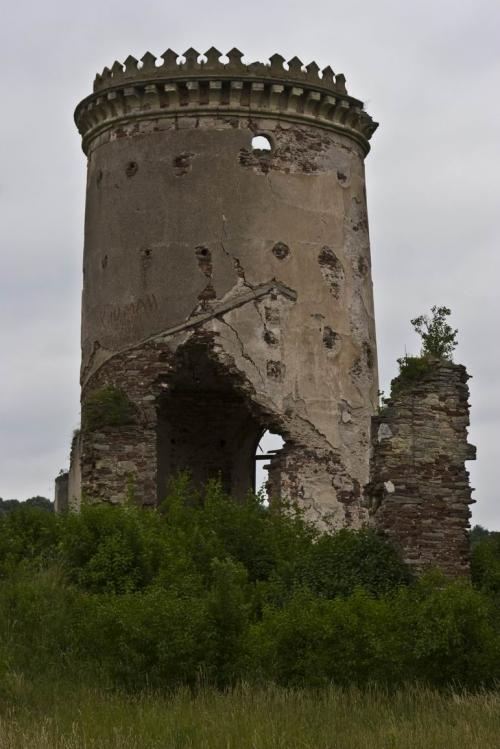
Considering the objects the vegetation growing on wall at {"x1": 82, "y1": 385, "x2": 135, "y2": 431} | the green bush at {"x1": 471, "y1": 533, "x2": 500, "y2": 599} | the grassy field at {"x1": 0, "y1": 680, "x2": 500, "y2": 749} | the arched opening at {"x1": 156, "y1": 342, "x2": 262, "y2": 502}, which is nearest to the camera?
the grassy field at {"x1": 0, "y1": 680, "x2": 500, "y2": 749}

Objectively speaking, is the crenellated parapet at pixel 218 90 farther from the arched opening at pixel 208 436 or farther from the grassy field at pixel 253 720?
the grassy field at pixel 253 720

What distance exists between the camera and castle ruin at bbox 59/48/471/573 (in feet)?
64.7

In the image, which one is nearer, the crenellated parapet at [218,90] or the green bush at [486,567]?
the green bush at [486,567]

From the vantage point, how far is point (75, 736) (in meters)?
10.0

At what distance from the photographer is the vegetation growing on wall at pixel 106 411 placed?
1936 centimetres

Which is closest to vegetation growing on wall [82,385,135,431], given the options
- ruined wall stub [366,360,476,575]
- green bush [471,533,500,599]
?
green bush [471,533,500,599]

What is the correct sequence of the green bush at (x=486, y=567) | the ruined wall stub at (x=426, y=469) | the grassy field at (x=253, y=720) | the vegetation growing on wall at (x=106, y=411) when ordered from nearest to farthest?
the grassy field at (x=253, y=720) < the ruined wall stub at (x=426, y=469) < the green bush at (x=486, y=567) < the vegetation growing on wall at (x=106, y=411)

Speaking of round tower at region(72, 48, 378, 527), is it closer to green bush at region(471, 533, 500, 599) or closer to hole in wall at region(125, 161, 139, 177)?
hole in wall at region(125, 161, 139, 177)

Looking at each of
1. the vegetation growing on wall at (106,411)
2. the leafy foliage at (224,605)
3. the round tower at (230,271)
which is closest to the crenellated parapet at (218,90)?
the round tower at (230,271)

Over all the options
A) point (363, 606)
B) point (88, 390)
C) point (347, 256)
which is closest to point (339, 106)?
point (347, 256)

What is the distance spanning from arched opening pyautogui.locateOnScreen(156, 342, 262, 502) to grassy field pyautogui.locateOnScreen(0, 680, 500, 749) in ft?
32.9

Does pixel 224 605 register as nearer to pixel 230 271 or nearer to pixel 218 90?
pixel 230 271

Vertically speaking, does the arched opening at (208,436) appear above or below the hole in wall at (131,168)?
below

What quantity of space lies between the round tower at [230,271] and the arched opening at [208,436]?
996mm
